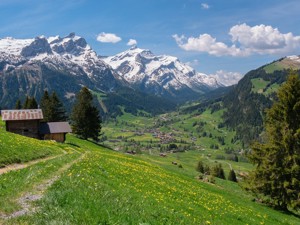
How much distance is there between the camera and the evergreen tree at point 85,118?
97250mm

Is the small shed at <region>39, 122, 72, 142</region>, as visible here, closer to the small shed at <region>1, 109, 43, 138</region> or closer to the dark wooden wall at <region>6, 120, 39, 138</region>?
the dark wooden wall at <region>6, 120, 39, 138</region>

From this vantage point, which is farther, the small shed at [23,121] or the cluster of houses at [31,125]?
the cluster of houses at [31,125]

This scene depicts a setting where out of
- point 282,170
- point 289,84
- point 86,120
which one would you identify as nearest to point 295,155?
point 282,170

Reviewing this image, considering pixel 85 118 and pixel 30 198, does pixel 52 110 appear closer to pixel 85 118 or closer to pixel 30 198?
pixel 85 118

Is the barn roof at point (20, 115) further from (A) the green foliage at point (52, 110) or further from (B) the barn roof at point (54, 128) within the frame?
(A) the green foliage at point (52, 110)

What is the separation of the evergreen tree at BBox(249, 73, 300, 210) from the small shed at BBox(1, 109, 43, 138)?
44.9 m

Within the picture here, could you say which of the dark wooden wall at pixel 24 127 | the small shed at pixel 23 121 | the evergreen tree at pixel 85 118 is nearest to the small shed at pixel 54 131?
the dark wooden wall at pixel 24 127

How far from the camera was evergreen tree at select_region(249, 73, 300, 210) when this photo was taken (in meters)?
37.3

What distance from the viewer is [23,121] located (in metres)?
66.8

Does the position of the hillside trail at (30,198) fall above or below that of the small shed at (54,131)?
above

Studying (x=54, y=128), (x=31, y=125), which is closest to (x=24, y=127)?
(x=31, y=125)

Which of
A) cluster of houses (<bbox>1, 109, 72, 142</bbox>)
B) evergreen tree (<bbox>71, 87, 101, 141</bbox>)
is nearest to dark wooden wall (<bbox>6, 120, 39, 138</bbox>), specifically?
cluster of houses (<bbox>1, 109, 72, 142</bbox>)

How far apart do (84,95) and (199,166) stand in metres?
54.0

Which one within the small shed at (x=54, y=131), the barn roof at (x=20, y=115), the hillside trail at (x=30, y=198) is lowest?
the small shed at (x=54, y=131)
